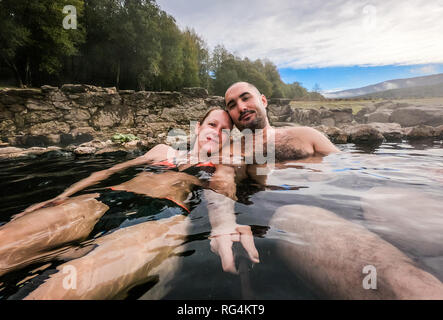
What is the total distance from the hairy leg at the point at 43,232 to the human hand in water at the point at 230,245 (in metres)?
0.82

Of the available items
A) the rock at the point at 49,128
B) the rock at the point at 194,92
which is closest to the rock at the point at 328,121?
the rock at the point at 194,92

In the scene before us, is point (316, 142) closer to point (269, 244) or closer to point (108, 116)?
point (269, 244)

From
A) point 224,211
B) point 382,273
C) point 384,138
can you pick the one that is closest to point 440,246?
point 382,273

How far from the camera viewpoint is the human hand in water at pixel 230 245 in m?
0.90

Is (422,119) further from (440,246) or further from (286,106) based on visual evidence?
(440,246)

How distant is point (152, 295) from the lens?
2.49ft

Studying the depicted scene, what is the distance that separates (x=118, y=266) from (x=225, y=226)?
1.95ft

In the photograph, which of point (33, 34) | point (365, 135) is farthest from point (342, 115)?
point (33, 34)

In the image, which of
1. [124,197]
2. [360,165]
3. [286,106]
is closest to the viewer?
[124,197]

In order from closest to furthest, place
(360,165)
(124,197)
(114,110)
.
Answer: (124,197), (360,165), (114,110)

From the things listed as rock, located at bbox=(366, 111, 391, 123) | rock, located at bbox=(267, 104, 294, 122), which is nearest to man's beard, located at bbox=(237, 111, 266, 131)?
rock, located at bbox=(267, 104, 294, 122)

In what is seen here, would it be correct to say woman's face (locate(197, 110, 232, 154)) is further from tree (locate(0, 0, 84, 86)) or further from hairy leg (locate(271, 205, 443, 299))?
tree (locate(0, 0, 84, 86))

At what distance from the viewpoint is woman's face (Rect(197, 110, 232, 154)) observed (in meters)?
2.93

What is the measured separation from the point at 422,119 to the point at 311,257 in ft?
39.9
